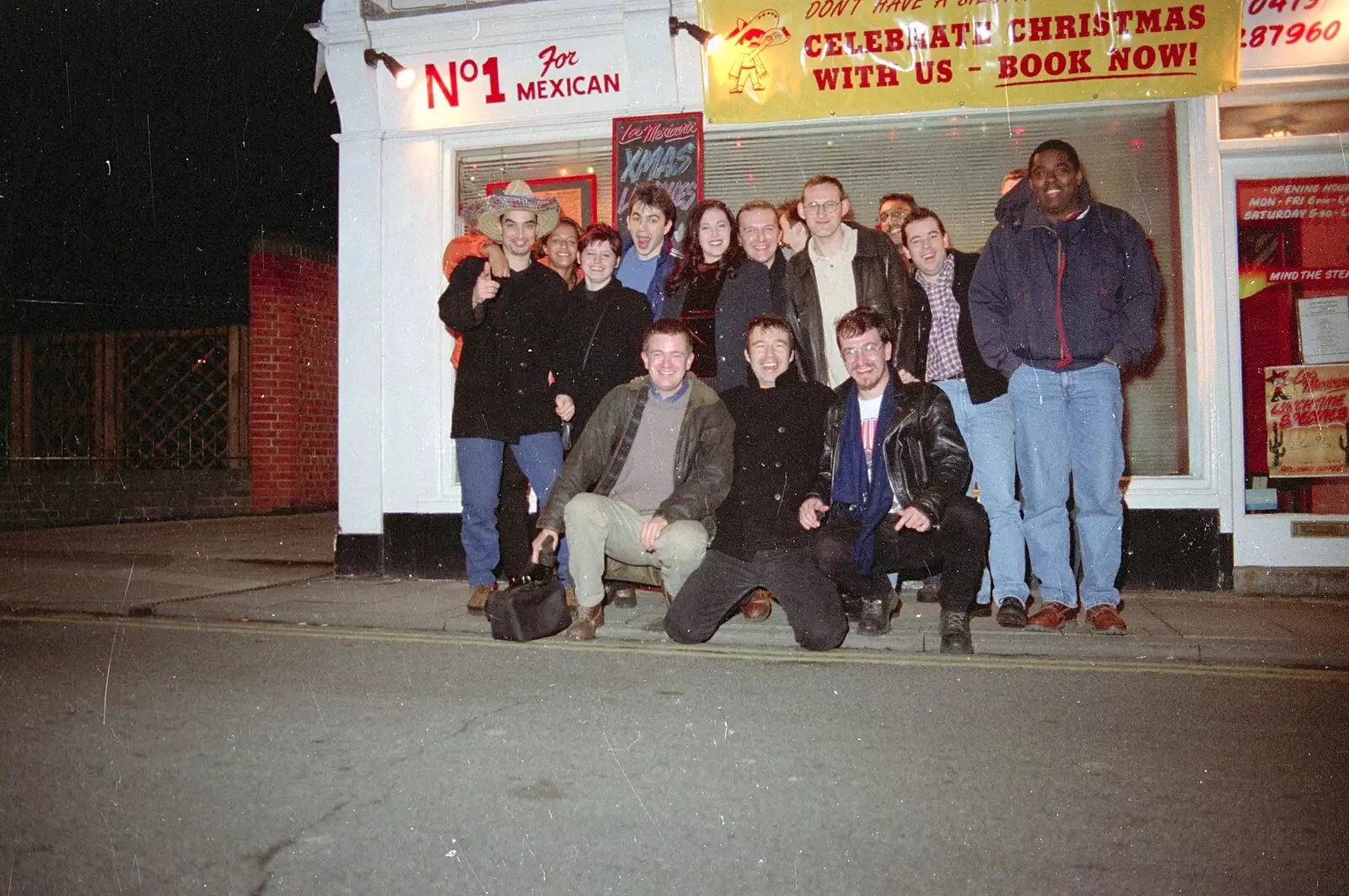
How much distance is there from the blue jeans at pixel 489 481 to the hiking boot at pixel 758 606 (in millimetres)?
1237

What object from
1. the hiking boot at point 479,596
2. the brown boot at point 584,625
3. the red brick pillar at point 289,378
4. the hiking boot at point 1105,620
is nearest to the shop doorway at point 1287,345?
the hiking boot at point 1105,620

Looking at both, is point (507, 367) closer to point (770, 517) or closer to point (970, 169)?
point (770, 517)

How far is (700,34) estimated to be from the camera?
24.6 ft

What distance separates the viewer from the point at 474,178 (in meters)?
8.30

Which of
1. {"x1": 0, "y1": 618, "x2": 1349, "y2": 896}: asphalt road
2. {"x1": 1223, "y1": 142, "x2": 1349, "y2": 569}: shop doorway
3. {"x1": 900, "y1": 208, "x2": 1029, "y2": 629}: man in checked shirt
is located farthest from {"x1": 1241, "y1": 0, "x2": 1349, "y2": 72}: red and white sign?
{"x1": 0, "y1": 618, "x2": 1349, "y2": 896}: asphalt road

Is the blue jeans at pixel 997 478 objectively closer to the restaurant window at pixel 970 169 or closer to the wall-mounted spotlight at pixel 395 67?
the restaurant window at pixel 970 169

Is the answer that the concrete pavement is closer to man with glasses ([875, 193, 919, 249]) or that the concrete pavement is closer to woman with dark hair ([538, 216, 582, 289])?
woman with dark hair ([538, 216, 582, 289])

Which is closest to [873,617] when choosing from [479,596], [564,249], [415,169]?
[479,596]

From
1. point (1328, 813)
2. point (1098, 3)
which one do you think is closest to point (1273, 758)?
point (1328, 813)

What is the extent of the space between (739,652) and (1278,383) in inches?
184

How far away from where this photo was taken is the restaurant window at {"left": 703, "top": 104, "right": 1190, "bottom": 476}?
281 inches

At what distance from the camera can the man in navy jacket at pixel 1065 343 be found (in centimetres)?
530

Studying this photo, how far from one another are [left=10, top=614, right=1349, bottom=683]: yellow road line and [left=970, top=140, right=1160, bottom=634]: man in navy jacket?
2.03 ft

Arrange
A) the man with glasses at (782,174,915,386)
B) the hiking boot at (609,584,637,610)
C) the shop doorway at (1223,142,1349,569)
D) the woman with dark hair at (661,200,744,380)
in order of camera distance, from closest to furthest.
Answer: the man with glasses at (782,174,915,386), the woman with dark hair at (661,200,744,380), the hiking boot at (609,584,637,610), the shop doorway at (1223,142,1349,569)
